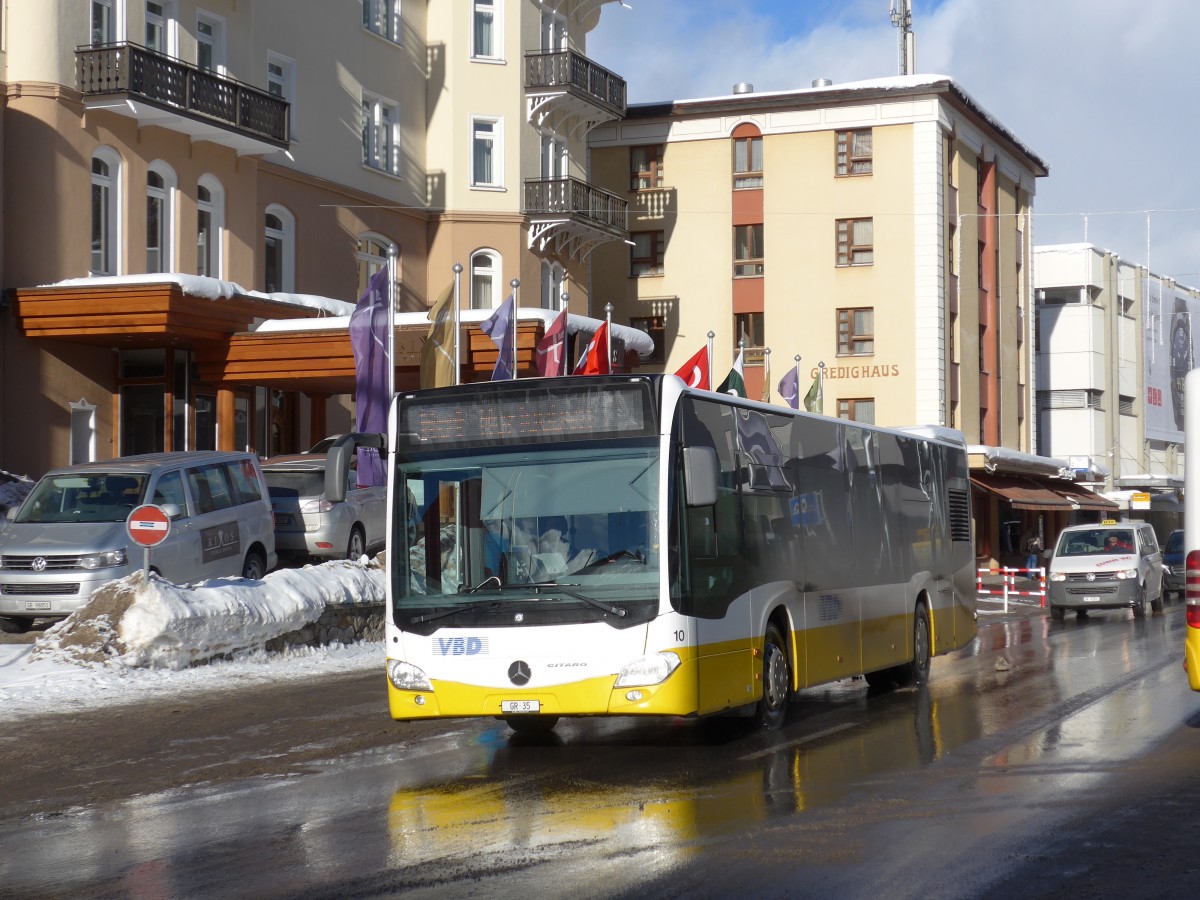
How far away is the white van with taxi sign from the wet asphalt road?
1639 cm

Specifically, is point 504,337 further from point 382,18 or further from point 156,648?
point 382,18

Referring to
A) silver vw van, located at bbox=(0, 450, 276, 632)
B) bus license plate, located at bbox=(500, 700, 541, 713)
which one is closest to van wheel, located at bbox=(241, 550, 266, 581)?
silver vw van, located at bbox=(0, 450, 276, 632)

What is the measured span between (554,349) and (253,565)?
29.2ft

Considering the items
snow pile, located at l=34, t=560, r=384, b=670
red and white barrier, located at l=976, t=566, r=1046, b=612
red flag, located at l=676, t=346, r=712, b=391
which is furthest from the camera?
red and white barrier, located at l=976, t=566, r=1046, b=612

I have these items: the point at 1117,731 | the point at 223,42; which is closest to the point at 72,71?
the point at 223,42

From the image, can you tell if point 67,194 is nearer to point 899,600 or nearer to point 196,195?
point 196,195

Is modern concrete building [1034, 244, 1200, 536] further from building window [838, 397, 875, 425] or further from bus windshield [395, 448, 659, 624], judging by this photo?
bus windshield [395, 448, 659, 624]

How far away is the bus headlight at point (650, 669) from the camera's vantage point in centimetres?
1088

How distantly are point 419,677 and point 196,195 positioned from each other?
23.3m

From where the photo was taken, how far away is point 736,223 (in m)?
54.8

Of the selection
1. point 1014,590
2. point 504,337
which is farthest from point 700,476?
point 1014,590

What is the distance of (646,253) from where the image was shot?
56.2 m

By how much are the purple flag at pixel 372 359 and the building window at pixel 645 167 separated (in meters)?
30.5

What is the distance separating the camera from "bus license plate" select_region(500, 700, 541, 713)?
1103 centimetres
